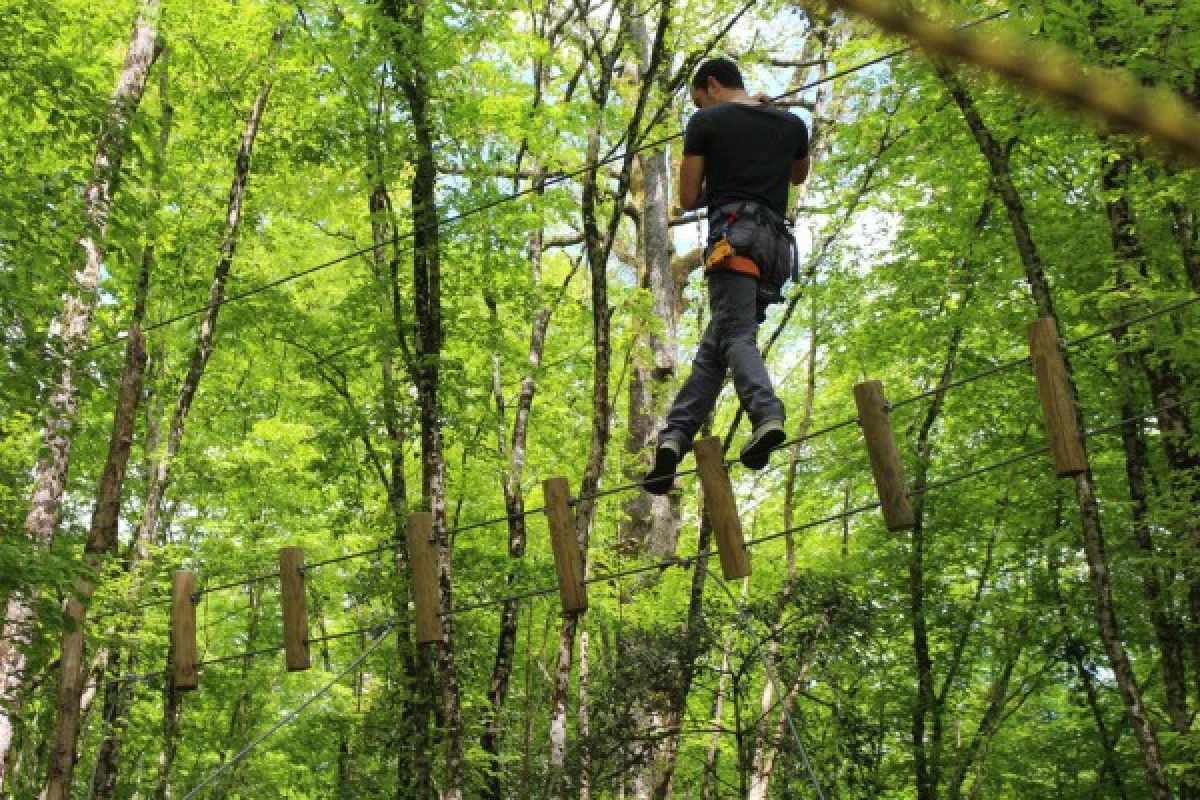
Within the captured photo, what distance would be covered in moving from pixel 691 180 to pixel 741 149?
202 millimetres

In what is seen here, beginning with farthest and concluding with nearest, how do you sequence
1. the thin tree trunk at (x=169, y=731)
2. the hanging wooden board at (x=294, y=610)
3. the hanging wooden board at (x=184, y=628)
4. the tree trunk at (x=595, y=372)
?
the thin tree trunk at (x=169, y=731)
the tree trunk at (x=595, y=372)
the hanging wooden board at (x=184, y=628)
the hanging wooden board at (x=294, y=610)

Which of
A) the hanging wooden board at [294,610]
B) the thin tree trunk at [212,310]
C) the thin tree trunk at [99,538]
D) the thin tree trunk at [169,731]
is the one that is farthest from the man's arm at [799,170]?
the thin tree trunk at [169,731]

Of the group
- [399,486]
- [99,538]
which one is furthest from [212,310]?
[99,538]

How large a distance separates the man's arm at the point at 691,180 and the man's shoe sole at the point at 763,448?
80 centimetres

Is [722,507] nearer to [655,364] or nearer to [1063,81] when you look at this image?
[1063,81]

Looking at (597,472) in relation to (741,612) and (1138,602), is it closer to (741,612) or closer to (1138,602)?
(741,612)

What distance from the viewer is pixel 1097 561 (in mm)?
7137

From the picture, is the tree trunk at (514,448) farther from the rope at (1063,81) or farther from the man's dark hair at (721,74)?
the rope at (1063,81)

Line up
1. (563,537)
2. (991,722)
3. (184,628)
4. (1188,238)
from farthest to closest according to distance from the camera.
→ (991,722), (1188,238), (184,628), (563,537)

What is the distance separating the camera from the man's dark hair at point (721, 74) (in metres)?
4.06

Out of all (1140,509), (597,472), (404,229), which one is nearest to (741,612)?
(597,472)

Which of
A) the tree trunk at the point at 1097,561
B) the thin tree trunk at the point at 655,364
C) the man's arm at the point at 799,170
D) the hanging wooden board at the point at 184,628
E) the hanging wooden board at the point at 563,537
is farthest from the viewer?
the thin tree trunk at the point at 655,364

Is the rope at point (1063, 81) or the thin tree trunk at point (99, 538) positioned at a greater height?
the thin tree trunk at point (99, 538)

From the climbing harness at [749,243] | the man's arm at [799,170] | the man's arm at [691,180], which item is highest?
the man's arm at [799,170]
